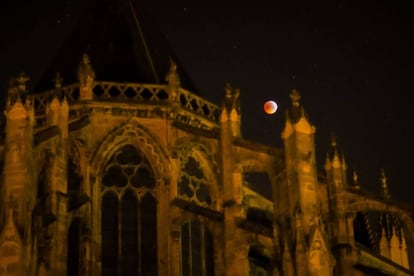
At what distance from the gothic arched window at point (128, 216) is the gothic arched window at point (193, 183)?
0.87 m

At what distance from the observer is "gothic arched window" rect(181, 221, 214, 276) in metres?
27.4

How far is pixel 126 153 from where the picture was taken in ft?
92.0

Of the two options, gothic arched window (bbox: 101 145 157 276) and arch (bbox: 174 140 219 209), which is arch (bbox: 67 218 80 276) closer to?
gothic arched window (bbox: 101 145 157 276)

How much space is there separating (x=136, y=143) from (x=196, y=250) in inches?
120

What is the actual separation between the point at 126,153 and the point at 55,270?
507 cm

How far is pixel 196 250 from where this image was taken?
27.8 m

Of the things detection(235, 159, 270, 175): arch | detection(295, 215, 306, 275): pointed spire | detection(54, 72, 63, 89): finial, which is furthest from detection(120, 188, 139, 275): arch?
detection(295, 215, 306, 275): pointed spire

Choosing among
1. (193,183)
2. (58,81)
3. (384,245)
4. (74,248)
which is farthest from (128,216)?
(384,245)

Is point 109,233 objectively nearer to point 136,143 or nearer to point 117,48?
point 136,143

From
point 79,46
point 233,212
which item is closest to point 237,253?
point 233,212

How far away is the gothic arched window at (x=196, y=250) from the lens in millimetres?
27391

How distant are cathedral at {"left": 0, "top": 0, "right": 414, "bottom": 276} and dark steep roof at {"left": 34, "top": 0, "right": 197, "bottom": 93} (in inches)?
1.7

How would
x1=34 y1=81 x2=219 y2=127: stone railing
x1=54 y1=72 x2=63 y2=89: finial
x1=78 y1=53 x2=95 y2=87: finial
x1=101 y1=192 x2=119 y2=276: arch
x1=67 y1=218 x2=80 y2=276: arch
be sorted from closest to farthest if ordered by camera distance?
1. x1=67 y1=218 x2=80 y2=276: arch
2. x1=101 y1=192 x2=119 y2=276: arch
3. x1=54 y1=72 x2=63 y2=89: finial
4. x1=78 y1=53 x2=95 y2=87: finial
5. x1=34 y1=81 x2=219 y2=127: stone railing

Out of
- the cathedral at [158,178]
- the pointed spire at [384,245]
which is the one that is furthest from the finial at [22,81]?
the pointed spire at [384,245]
